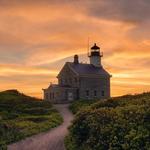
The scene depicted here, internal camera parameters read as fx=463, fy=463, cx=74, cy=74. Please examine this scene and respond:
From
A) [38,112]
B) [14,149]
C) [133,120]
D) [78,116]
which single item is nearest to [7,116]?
[38,112]

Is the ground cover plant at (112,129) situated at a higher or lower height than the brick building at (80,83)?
lower

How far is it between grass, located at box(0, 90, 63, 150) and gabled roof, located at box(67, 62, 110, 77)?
13382 mm

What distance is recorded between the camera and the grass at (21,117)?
114ft

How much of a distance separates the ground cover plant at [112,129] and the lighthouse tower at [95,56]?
206 ft

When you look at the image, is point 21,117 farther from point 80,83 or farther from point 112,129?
point 80,83

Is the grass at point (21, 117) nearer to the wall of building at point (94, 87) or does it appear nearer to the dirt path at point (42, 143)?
the dirt path at point (42, 143)

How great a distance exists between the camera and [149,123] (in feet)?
73.5

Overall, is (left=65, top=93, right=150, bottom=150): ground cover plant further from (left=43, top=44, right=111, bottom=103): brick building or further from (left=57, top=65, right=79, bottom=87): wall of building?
(left=57, top=65, right=79, bottom=87): wall of building

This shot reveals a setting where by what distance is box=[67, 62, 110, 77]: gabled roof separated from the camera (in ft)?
282

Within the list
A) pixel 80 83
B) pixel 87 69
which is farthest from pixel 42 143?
pixel 87 69

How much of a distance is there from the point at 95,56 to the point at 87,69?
4.05 meters

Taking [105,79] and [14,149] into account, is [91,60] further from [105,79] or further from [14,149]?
[14,149]

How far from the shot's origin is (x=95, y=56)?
89.9 metres

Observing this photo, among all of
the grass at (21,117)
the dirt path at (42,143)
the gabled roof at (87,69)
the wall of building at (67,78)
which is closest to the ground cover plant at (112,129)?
the dirt path at (42,143)
